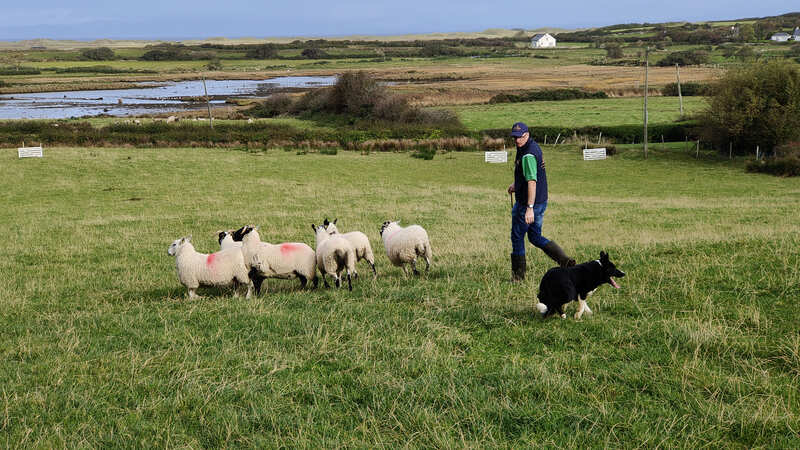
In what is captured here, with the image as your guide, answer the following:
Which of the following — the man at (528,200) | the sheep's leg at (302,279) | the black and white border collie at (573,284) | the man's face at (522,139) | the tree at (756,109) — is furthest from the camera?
the tree at (756,109)

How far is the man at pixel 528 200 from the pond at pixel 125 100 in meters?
92.8

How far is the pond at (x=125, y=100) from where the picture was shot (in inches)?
3866

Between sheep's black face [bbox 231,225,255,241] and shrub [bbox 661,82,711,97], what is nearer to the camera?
sheep's black face [bbox 231,225,255,241]

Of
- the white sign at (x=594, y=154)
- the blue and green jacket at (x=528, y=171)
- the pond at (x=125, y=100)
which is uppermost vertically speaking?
the pond at (x=125, y=100)

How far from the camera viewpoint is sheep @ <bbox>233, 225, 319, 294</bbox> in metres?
12.4

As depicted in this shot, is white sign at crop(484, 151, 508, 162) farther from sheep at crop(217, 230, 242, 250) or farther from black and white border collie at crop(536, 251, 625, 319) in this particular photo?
black and white border collie at crop(536, 251, 625, 319)

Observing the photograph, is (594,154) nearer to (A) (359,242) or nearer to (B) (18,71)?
(A) (359,242)

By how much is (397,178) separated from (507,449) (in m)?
39.0

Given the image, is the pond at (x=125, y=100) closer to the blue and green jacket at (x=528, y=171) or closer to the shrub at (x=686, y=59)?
the blue and green jacket at (x=528, y=171)

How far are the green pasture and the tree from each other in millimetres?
14045

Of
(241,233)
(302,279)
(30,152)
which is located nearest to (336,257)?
(302,279)

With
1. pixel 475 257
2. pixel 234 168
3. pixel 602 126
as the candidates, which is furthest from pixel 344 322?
pixel 602 126

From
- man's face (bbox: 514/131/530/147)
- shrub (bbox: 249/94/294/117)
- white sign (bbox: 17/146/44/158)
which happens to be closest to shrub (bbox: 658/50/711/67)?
shrub (bbox: 249/94/294/117)

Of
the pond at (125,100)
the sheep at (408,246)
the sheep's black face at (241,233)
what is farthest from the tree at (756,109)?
the pond at (125,100)
